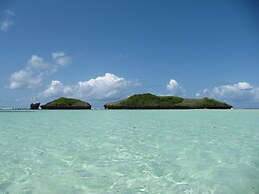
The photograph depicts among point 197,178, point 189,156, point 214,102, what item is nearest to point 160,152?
point 189,156

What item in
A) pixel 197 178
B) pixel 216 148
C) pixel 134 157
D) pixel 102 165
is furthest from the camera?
pixel 216 148

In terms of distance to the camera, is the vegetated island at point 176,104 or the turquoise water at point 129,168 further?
the vegetated island at point 176,104

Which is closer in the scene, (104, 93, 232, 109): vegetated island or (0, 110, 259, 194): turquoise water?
(0, 110, 259, 194): turquoise water

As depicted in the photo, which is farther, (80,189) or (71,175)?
(71,175)

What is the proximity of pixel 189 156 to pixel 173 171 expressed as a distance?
9.90 ft

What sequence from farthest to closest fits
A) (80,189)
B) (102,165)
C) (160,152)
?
(160,152) → (102,165) → (80,189)

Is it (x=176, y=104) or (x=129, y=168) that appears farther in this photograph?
(x=176, y=104)

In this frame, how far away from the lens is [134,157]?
43.2 ft

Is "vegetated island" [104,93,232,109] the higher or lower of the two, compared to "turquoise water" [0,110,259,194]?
higher

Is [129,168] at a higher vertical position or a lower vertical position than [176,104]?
lower

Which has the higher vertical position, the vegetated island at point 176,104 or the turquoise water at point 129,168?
the vegetated island at point 176,104

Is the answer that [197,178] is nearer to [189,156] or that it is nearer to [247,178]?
[247,178]

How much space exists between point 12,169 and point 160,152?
6944mm

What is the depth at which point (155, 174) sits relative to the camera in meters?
10.3
